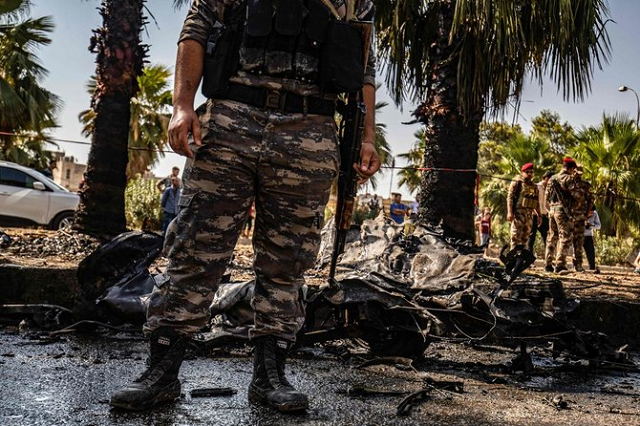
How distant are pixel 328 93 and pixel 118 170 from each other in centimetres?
484

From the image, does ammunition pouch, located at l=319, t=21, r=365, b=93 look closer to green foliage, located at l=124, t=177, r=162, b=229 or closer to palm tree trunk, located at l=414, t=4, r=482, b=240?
palm tree trunk, located at l=414, t=4, r=482, b=240

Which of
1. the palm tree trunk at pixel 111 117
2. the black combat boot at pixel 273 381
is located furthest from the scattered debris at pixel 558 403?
the palm tree trunk at pixel 111 117

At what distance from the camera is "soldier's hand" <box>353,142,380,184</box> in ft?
8.26

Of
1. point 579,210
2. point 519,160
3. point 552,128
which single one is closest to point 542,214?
point 579,210

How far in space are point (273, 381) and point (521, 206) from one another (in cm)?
813

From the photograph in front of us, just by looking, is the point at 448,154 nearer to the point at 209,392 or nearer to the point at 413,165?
the point at 209,392

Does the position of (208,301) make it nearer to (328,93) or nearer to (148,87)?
(328,93)

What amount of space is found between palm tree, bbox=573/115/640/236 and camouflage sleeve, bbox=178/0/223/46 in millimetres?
16145

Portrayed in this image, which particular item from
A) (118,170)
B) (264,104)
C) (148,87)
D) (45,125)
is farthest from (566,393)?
(148,87)

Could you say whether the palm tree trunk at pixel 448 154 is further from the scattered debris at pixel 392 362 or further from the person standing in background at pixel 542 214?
the person standing in background at pixel 542 214

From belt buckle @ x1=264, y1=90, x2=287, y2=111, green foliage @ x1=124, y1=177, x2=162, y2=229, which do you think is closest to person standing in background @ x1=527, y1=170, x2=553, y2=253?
belt buckle @ x1=264, y1=90, x2=287, y2=111

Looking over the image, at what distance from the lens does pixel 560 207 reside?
30.8 ft

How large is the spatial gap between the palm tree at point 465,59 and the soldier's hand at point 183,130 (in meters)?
4.01

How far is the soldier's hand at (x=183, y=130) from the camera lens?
86.5 inches
